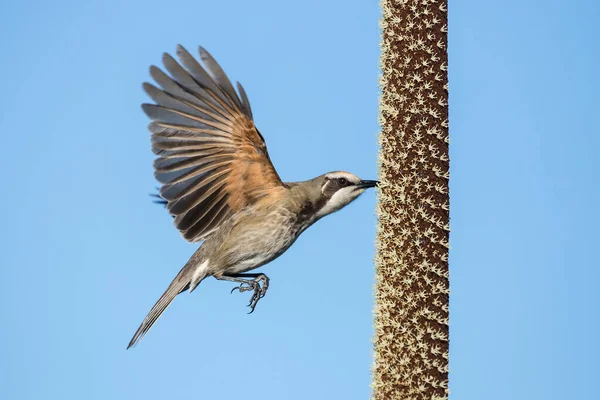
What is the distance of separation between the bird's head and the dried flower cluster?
84 centimetres

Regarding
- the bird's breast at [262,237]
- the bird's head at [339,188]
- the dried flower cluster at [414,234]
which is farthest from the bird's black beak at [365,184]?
the dried flower cluster at [414,234]

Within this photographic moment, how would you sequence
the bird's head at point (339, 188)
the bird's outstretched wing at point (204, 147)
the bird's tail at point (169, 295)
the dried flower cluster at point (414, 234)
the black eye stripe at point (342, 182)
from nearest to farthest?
the dried flower cluster at point (414, 234) → the bird's head at point (339, 188) → the black eye stripe at point (342, 182) → the bird's outstretched wing at point (204, 147) → the bird's tail at point (169, 295)

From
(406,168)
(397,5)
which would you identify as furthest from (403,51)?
(406,168)

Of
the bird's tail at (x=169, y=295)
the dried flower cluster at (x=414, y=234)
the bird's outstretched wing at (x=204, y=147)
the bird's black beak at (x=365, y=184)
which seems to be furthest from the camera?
the bird's tail at (x=169, y=295)

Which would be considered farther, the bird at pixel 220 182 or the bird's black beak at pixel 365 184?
the bird at pixel 220 182

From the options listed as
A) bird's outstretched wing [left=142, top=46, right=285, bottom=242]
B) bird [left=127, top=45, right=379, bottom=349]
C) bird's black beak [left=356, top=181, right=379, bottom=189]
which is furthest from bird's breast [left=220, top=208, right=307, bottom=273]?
bird's black beak [left=356, top=181, right=379, bottom=189]

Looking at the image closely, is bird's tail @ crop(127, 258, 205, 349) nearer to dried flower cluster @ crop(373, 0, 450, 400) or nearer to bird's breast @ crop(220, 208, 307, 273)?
bird's breast @ crop(220, 208, 307, 273)

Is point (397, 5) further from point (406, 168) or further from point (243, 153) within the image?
point (243, 153)

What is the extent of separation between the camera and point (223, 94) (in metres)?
5.74

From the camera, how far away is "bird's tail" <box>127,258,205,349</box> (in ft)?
19.5

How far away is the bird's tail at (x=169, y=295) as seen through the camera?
5.95 meters

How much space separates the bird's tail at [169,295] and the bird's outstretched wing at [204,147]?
0.32 metres

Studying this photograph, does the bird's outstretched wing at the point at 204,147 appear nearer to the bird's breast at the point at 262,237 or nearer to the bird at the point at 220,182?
the bird at the point at 220,182

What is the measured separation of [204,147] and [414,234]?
7.07 feet
